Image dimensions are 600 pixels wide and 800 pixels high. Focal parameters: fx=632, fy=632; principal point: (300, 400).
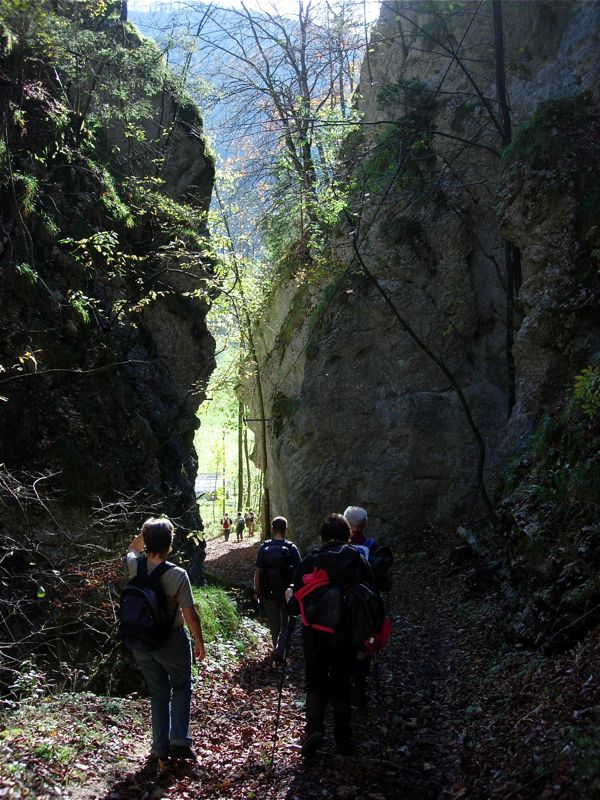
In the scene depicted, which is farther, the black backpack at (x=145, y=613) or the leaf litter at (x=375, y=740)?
the black backpack at (x=145, y=613)

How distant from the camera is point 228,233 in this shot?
15.7 meters

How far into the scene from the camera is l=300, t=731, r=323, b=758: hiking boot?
4742 mm

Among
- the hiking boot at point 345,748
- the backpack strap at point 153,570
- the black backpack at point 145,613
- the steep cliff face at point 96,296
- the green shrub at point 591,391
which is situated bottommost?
the hiking boot at point 345,748

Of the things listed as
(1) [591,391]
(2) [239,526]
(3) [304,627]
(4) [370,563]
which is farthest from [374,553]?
(2) [239,526]

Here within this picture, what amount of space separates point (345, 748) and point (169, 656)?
1.50m

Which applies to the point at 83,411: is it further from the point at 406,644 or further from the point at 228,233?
the point at 228,233

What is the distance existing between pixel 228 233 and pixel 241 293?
2.29 metres

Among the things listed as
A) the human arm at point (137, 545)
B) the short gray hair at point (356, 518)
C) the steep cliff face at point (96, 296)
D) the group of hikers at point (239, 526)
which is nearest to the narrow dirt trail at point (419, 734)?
the short gray hair at point (356, 518)

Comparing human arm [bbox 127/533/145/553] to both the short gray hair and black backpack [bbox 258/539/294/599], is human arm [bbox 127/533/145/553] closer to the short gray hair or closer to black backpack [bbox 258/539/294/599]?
the short gray hair

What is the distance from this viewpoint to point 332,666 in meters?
4.84

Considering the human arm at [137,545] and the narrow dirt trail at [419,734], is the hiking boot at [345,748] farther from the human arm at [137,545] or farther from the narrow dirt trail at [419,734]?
the human arm at [137,545]

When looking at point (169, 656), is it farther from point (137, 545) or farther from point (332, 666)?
point (332, 666)

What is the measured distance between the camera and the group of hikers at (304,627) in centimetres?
459

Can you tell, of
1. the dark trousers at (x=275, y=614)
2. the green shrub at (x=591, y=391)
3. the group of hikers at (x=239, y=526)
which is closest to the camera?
the green shrub at (x=591, y=391)
